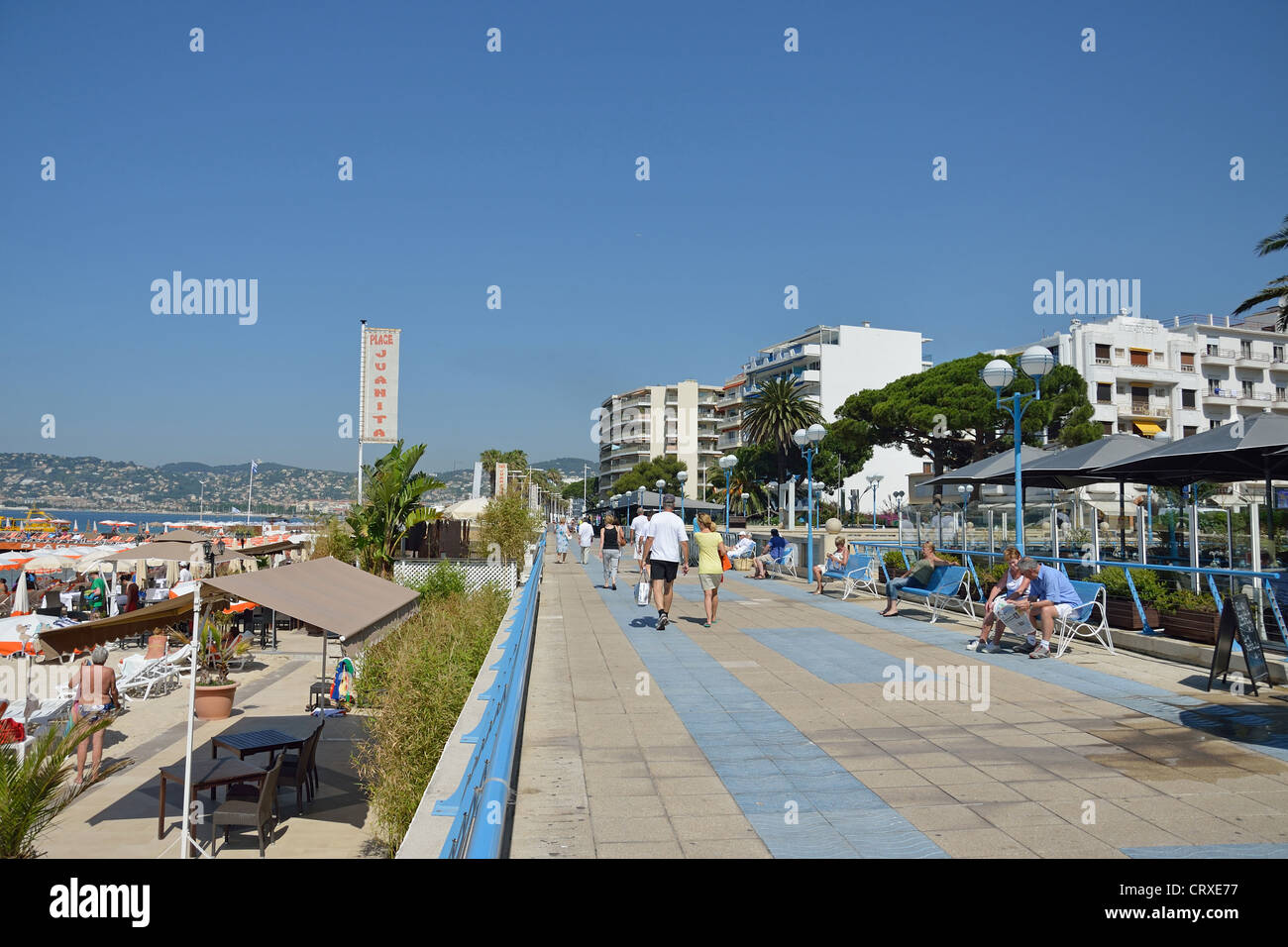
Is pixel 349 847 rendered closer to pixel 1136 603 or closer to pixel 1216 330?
pixel 1136 603

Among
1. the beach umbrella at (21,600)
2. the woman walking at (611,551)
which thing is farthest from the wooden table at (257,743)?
the beach umbrella at (21,600)

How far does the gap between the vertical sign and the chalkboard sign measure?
2583cm

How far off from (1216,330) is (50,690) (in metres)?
88.0

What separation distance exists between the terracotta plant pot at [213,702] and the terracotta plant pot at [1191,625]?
1249cm

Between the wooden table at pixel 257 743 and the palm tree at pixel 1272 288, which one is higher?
the palm tree at pixel 1272 288

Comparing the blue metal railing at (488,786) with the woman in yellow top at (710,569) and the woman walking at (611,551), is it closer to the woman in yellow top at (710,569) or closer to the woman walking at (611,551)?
the woman in yellow top at (710,569)

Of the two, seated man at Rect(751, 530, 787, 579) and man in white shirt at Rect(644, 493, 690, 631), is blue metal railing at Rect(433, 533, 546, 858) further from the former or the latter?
seated man at Rect(751, 530, 787, 579)

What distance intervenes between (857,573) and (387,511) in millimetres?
12654

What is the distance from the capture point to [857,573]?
16422 mm

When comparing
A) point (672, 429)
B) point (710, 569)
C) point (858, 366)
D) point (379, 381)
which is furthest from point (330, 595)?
point (672, 429)

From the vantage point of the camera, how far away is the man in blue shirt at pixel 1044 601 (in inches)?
379

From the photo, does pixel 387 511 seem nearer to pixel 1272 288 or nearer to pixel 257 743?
pixel 257 743
